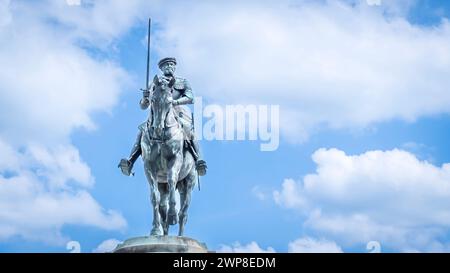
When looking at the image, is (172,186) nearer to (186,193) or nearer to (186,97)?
(186,193)

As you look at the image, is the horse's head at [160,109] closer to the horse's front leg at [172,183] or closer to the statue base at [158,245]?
the horse's front leg at [172,183]

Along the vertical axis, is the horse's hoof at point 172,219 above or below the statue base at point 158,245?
above

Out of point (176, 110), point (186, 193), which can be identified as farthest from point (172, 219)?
point (176, 110)

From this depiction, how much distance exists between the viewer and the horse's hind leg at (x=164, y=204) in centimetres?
2917

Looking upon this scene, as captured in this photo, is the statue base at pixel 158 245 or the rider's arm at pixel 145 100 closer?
the statue base at pixel 158 245

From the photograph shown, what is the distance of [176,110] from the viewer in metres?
30.7

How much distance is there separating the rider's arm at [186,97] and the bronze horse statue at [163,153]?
0.59 meters

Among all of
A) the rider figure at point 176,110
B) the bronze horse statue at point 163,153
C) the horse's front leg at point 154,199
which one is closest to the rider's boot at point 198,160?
the rider figure at point 176,110
